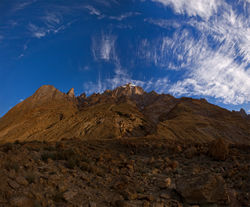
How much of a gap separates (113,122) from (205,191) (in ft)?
109

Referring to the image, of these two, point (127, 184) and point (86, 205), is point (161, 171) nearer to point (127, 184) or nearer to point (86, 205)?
point (127, 184)

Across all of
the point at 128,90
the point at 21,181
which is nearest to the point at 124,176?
the point at 21,181

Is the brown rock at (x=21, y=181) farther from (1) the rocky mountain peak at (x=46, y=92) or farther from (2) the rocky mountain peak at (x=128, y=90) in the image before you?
(2) the rocky mountain peak at (x=128, y=90)

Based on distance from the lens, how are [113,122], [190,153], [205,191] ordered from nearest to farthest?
[205,191] < [190,153] < [113,122]

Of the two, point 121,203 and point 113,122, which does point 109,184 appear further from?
point 113,122

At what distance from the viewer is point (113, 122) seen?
37.2m

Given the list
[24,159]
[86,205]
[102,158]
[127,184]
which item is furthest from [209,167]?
[24,159]

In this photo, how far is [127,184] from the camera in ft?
16.8

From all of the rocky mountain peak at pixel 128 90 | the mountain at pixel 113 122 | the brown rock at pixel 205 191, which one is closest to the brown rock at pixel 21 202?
the brown rock at pixel 205 191

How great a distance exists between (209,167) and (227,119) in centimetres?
3605

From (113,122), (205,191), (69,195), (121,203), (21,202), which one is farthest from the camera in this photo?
(113,122)

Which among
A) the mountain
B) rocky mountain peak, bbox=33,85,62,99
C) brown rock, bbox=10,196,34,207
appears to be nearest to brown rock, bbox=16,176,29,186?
brown rock, bbox=10,196,34,207

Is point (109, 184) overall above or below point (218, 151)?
below

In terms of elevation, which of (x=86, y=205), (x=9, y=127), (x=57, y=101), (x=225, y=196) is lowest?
(x=86, y=205)
